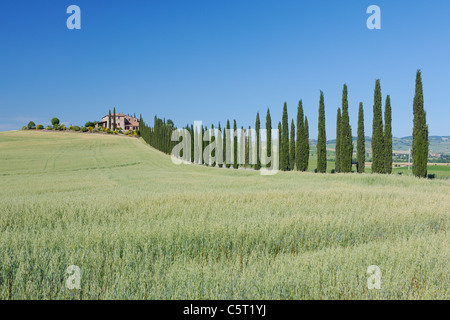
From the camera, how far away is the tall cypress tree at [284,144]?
118ft

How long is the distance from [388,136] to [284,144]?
475 inches

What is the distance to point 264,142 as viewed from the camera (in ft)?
139

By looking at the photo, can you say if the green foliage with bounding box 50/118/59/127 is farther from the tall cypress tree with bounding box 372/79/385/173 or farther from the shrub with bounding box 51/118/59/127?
the tall cypress tree with bounding box 372/79/385/173

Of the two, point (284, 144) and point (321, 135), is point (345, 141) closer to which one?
point (321, 135)

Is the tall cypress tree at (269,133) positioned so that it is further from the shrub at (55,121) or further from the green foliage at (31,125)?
the shrub at (55,121)

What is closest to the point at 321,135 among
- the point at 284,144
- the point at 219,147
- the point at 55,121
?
the point at 284,144

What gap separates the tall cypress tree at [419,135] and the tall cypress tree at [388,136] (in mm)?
3196

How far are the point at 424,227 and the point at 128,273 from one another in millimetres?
6293

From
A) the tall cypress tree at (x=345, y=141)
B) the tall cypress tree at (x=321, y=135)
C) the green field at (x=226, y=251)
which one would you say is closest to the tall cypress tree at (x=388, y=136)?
the tall cypress tree at (x=345, y=141)

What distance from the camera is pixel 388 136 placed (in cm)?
2769

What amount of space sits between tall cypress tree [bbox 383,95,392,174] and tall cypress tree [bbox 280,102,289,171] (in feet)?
37.8
